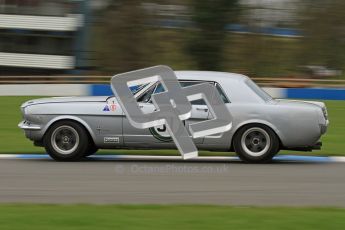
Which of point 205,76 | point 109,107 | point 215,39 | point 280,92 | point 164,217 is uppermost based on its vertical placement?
point 215,39

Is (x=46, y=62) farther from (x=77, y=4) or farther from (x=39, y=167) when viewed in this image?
(x=39, y=167)

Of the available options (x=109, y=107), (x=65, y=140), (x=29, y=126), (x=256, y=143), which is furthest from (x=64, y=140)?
(x=256, y=143)

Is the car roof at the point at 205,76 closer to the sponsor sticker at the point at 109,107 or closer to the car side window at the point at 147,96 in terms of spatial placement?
the car side window at the point at 147,96

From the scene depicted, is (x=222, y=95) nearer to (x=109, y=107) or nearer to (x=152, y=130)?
(x=152, y=130)

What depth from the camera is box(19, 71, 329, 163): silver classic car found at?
9477 mm

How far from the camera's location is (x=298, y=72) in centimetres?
4069

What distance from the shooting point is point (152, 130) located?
373 inches

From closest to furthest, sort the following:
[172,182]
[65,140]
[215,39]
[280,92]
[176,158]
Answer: [172,182] < [65,140] < [176,158] < [280,92] < [215,39]

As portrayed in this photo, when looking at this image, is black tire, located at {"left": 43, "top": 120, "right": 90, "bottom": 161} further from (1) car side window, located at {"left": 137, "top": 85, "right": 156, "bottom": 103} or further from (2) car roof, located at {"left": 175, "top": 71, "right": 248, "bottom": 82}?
(2) car roof, located at {"left": 175, "top": 71, "right": 248, "bottom": 82}

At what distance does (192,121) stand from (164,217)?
3776 millimetres

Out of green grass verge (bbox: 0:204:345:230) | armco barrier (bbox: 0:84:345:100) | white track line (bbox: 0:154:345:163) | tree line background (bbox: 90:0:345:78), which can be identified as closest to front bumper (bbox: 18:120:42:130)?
white track line (bbox: 0:154:345:163)

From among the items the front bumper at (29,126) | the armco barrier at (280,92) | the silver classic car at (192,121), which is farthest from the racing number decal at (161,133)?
Result: the armco barrier at (280,92)

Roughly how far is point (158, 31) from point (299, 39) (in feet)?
28.4

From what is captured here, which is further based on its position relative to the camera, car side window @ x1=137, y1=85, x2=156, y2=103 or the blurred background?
the blurred background
